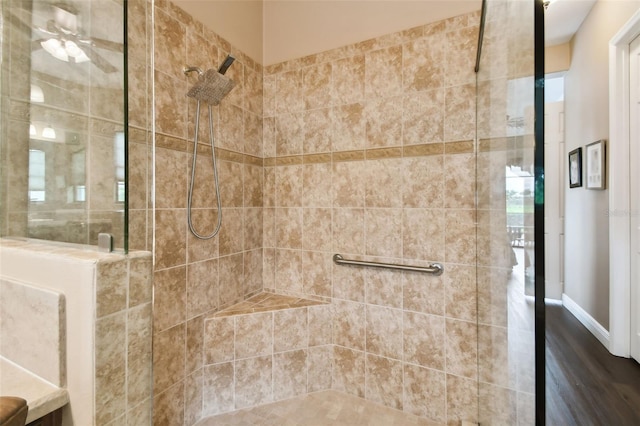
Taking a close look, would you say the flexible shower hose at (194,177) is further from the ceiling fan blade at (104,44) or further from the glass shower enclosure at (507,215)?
the glass shower enclosure at (507,215)

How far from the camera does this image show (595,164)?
2.13m

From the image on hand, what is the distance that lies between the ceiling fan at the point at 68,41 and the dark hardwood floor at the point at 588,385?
228 cm

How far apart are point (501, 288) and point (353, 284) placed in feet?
3.06

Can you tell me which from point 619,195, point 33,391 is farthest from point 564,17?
point 33,391

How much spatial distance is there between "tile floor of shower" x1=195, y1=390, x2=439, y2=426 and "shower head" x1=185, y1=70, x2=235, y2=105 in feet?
6.07

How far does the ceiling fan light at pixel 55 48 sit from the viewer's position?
0.88 meters

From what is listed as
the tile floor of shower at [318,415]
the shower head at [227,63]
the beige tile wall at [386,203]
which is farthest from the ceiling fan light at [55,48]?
the tile floor of shower at [318,415]

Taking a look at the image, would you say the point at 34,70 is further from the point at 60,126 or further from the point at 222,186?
the point at 222,186

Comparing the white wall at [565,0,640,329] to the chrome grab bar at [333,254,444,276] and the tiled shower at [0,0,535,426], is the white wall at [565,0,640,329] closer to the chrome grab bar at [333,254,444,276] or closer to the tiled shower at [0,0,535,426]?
the tiled shower at [0,0,535,426]

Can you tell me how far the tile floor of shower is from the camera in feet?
5.06

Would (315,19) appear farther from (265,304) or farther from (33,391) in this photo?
(33,391)

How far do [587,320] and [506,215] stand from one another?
7.78ft

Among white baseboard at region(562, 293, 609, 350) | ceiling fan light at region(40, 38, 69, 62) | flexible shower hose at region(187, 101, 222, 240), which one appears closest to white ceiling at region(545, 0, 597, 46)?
white baseboard at region(562, 293, 609, 350)

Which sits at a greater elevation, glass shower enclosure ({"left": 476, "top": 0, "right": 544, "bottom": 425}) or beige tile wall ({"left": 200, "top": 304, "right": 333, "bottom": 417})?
glass shower enclosure ({"left": 476, "top": 0, "right": 544, "bottom": 425})
